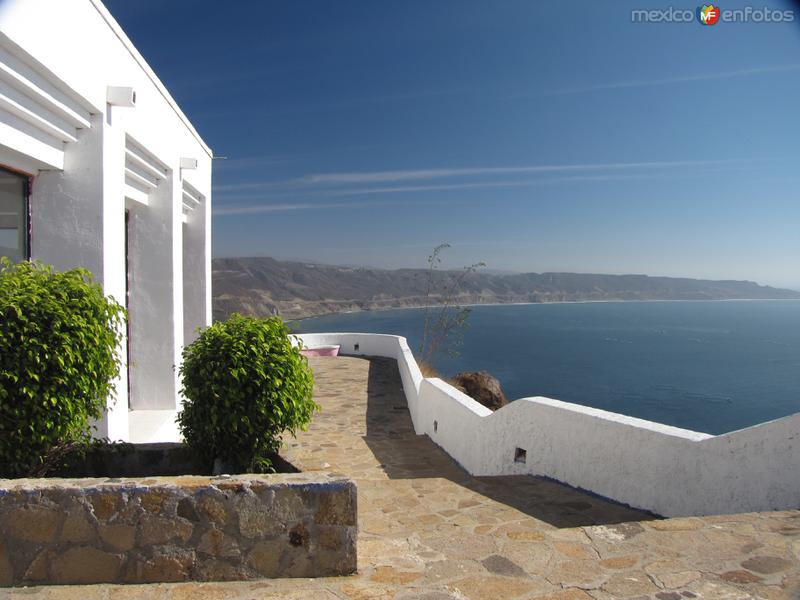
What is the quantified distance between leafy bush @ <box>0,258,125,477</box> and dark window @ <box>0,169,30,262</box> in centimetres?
188

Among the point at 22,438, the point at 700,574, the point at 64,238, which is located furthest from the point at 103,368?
the point at 700,574

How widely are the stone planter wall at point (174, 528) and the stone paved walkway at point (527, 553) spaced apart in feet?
0.28

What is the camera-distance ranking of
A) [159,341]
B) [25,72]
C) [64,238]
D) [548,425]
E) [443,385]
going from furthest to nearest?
[443,385]
[159,341]
[548,425]
[64,238]
[25,72]

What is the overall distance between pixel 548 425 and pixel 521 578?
2512 millimetres

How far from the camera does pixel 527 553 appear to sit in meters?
3.45

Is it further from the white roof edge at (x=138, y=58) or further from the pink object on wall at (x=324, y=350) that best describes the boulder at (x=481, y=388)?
the white roof edge at (x=138, y=58)

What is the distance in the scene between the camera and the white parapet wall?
3844 mm

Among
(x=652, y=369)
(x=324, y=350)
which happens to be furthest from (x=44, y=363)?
(x=652, y=369)

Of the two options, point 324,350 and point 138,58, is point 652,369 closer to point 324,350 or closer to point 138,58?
point 324,350

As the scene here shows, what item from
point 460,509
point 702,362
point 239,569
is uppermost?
point 239,569

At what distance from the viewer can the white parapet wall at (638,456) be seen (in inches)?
151

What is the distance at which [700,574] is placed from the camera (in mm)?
3049

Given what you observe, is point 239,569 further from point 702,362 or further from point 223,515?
point 702,362

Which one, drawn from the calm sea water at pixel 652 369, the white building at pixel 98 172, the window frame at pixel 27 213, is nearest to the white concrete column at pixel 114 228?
the white building at pixel 98 172
